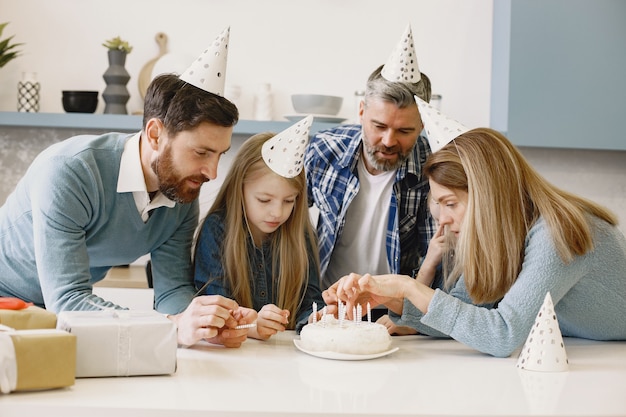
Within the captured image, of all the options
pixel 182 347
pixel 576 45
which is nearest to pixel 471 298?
pixel 182 347

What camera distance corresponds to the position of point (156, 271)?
7.06 ft

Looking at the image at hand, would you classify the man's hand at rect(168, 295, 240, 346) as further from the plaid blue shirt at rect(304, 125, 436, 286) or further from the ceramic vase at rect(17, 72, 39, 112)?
the ceramic vase at rect(17, 72, 39, 112)

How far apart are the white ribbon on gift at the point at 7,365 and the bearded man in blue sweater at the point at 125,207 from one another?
449mm

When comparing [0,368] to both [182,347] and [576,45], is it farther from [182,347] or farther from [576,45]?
[576,45]

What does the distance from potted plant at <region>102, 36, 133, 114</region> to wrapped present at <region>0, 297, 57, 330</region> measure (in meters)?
2.37

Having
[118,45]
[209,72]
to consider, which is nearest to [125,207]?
[209,72]

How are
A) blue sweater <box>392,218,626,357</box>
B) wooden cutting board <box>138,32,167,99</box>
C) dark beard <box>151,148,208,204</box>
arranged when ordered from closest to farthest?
blue sweater <box>392,218,626,357</box>, dark beard <box>151,148,208,204</box>, wooden cutting board <box>138,32,167,99</box>

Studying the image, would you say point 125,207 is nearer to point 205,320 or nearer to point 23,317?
point 205,320

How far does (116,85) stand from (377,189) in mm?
1708

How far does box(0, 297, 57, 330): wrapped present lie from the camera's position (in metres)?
1.42

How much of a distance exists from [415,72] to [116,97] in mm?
1712

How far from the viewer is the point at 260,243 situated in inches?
90.8

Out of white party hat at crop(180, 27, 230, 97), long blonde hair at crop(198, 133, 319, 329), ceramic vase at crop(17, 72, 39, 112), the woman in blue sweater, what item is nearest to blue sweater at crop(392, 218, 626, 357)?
the woman in blue sweater

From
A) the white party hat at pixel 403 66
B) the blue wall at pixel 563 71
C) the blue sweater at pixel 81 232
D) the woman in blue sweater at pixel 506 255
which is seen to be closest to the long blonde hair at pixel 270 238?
the blue sweater at pixel 81 232
